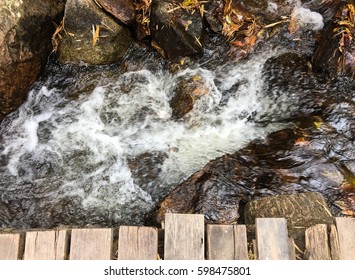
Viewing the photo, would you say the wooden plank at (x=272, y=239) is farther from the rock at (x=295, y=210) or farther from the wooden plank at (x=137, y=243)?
the wooden plank at (x=137, y=243)

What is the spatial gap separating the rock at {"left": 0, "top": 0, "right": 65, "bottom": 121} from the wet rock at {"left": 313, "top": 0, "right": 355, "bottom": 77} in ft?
10.4

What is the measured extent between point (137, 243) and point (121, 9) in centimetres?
275

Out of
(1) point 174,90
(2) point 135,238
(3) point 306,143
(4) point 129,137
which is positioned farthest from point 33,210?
(3) point 306,143

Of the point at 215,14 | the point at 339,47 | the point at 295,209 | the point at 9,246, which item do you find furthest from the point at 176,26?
the point at 9,246

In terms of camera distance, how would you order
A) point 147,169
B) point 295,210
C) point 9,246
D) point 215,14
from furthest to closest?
point 215,14 < point 147,169 < point 295,210 < point 9,246

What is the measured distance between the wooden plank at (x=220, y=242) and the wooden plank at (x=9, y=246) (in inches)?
54.5

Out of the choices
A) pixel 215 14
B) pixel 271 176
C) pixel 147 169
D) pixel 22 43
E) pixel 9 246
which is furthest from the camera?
pixel 215 14

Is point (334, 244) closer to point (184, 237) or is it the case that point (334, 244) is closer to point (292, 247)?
point (292, 247)

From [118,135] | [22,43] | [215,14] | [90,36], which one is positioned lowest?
[118,135]

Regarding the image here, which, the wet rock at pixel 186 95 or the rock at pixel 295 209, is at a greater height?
the wet rock at pixel 186 95

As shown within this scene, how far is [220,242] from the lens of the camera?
96.0 inches

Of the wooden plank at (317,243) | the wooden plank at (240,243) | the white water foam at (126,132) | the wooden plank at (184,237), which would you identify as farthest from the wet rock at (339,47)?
the wooden plank at (184,237)

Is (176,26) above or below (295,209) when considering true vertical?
above

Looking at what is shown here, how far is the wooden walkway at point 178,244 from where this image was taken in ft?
7.86
